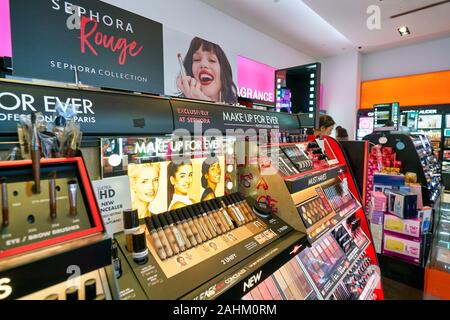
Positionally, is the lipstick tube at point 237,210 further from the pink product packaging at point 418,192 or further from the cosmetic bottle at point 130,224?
the pink product packaging at point 418,192

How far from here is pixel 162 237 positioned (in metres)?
0.94

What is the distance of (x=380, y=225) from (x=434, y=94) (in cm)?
535

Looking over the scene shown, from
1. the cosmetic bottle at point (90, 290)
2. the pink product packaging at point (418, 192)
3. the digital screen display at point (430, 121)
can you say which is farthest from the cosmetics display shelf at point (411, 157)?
the digital screen display at point (430, 121)

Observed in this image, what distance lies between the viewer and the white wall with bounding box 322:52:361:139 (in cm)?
726

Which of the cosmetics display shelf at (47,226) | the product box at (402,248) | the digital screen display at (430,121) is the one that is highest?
the digital screen display at (430,121)

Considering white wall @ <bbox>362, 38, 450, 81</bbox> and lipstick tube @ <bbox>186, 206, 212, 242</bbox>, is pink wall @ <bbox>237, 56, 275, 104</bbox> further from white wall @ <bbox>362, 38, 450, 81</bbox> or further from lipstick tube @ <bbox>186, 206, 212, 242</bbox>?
lipstick tube @ <bbox>186, 206, 212, 242</bbox>

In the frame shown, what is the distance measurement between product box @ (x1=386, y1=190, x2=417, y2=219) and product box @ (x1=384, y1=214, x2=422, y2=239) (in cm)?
6

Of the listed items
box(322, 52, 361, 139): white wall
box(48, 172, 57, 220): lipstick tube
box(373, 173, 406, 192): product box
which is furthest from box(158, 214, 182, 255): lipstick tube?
box(322, 52, 361, 139): white wall

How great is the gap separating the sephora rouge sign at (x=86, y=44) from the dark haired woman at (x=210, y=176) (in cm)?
45

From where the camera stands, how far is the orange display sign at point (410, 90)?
6160 mm

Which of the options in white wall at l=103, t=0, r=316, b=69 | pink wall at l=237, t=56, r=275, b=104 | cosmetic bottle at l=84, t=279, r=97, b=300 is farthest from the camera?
pink wall at l=237, t=56, r=275, b=104

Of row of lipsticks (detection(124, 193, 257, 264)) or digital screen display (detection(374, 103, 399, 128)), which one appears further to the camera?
digital screen display (detection(374, 103, 399, 128))

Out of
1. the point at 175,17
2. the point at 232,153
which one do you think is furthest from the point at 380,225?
the point at 175,17

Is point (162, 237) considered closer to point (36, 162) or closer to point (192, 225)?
point (192, 225)
